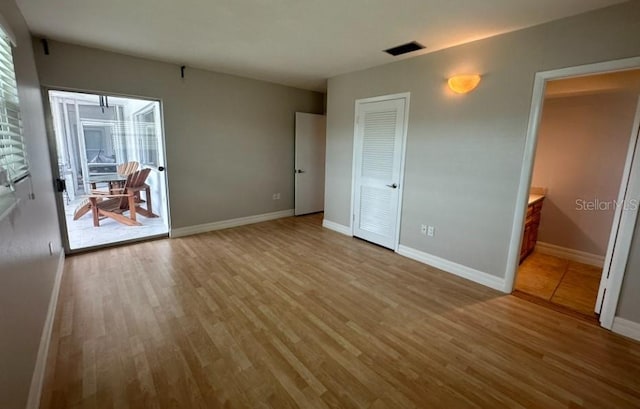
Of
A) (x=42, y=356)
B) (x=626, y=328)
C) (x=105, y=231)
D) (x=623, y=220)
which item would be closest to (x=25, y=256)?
(x=42, y=356)

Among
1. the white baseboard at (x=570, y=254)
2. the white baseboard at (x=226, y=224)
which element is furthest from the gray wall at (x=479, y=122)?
the white baseboard at (x=226, y=224)

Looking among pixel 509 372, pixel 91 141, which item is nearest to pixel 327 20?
pixel 509 372

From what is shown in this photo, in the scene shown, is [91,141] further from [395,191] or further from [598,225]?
[598,225]

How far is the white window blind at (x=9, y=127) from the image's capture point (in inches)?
56.2

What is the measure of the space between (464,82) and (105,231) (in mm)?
5319

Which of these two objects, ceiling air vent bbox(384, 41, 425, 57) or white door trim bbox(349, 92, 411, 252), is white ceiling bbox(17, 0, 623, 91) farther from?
white door trim bbox(349, 92, 411, 252)

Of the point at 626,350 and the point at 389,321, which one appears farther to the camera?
the point at 389,321

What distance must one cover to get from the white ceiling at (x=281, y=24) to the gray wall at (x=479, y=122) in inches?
6.1

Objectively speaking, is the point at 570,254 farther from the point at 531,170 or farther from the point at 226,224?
the point at 226,224

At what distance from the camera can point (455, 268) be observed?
320 cm

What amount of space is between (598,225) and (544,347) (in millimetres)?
2450

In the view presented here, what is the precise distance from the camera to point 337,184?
15.1 ft

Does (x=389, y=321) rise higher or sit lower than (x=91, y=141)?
lower

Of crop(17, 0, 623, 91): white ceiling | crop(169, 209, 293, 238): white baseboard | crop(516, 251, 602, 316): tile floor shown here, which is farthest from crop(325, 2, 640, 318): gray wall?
crop(169, 209, 293, 238): white baseboard
